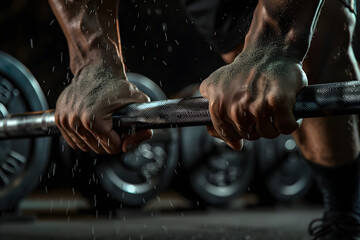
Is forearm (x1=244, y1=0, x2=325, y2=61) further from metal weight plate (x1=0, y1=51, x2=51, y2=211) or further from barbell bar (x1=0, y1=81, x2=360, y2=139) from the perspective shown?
metal weight plate (x1=0, y1=51, x2=51, y2=211)

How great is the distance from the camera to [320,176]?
0.97 metres

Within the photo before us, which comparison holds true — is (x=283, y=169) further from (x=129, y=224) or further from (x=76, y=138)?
(x=76, y=138)

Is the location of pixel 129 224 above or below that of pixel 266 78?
below

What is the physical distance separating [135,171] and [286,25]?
148 cm

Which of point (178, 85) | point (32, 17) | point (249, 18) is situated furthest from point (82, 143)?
point (178, 85)

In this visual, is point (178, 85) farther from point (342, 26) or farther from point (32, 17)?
point (342, 26)

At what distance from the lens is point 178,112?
64cm

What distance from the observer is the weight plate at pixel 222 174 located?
7.06 ft

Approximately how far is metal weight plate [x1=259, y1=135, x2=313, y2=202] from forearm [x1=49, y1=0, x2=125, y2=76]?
5.63ft

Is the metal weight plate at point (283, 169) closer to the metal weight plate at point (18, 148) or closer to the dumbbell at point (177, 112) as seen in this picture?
the metal weight plate at point (18, 148)

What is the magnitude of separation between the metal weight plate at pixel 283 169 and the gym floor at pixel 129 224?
0.24m

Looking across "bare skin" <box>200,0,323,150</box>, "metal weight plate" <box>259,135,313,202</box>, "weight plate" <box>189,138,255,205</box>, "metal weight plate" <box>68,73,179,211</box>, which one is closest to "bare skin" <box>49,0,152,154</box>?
"bare skin" <box>200,0,323,150</box>

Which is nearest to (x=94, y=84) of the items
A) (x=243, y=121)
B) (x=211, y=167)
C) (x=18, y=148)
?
(x=243, y=121)

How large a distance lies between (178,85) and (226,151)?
0.58 metres
